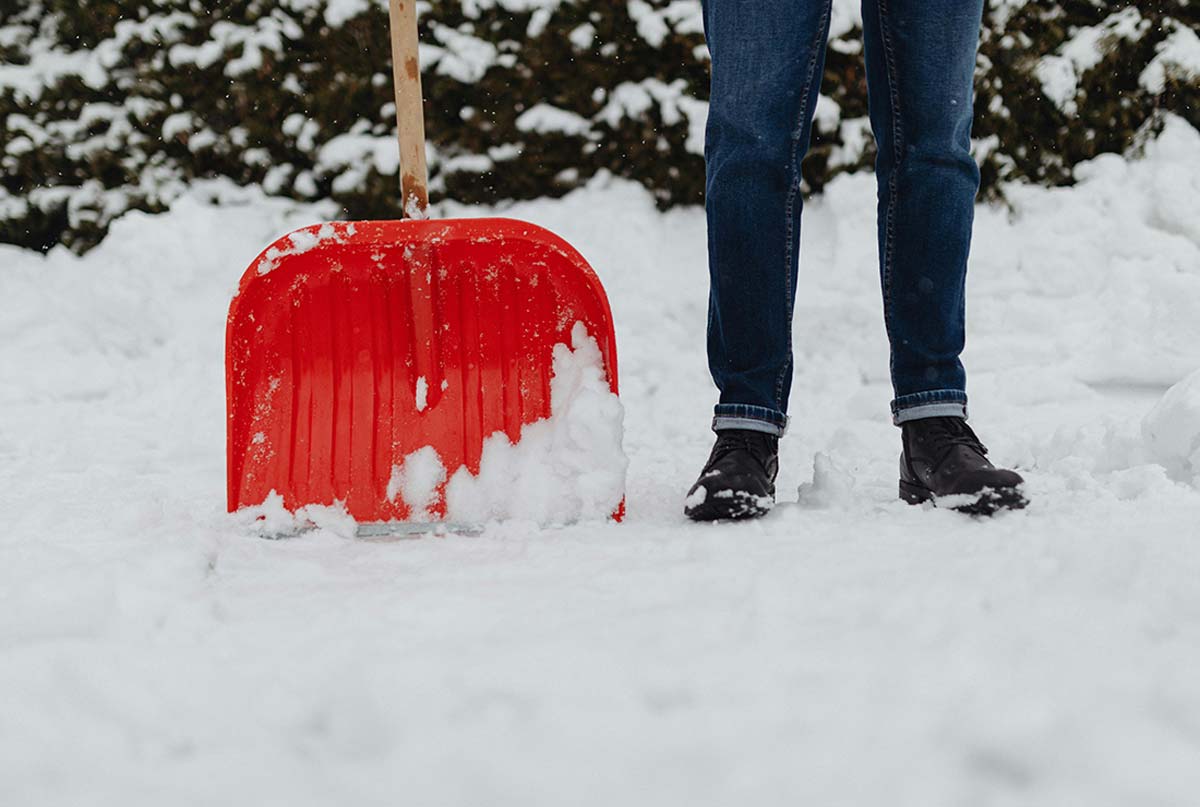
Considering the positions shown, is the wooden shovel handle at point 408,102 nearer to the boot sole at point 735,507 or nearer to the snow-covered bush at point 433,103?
the boot sole at point 735,507

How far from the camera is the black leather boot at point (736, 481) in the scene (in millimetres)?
1393

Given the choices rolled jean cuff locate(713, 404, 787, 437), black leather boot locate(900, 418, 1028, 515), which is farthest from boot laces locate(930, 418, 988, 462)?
rolled jean cuff locate(713, 404, 787, 437)

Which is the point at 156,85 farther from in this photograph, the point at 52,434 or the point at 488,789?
the point at 488,789

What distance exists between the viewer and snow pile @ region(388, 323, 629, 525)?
4.76ft

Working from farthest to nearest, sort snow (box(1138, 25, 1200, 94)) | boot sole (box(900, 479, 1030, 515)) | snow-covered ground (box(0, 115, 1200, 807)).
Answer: snow (box(1138, 25, 1200, 94)), boot sole (box(900, 479, 1030, 515)), snow-covered ground (box(0, 115, 1200, 807))

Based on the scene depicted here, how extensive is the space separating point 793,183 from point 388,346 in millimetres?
709

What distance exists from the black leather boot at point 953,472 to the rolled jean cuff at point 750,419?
20 cm

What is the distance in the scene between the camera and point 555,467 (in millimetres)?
1491

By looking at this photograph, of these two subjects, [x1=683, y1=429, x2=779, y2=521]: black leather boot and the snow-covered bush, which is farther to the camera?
the snow-covered bush

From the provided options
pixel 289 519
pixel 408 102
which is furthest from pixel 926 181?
pixel 289 519

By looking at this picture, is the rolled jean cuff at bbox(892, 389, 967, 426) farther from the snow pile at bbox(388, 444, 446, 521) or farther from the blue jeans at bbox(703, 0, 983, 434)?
the snow pile at bbox(388, 444, 446, 521)

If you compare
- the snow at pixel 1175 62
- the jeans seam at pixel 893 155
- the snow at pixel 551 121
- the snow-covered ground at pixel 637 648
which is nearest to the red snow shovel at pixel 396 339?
the snow-covered ground at pixel 637 648

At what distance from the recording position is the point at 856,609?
88 cm

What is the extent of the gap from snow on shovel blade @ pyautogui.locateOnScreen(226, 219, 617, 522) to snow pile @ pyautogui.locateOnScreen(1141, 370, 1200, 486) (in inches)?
37.1
